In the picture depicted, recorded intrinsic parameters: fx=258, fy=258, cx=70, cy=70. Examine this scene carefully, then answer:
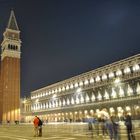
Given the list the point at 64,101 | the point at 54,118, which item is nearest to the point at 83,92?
the point at 64,101

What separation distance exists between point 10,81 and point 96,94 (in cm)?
3380

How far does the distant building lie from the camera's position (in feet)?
205

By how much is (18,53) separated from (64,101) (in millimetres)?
25339

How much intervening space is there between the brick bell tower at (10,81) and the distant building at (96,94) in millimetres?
14215

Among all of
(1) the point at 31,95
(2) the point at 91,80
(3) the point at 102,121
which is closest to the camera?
(3) the point at 102,121

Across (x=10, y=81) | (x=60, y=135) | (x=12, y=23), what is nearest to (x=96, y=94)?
(x=10, y=81)

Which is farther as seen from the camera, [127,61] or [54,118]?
[54,118]

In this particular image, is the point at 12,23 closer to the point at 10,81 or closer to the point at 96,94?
the point at 10,81

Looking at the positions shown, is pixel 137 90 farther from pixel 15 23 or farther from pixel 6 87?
pixel 15 23

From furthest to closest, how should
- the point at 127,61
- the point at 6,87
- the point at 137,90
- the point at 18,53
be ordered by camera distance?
the point at 18,53
the point at 6,87
the point at 127,61
the point at 137,90

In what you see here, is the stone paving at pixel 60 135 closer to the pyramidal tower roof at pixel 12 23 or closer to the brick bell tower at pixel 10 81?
the brick bell tower at pixel 10 81

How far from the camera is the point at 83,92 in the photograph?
82125mm

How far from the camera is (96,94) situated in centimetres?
7562

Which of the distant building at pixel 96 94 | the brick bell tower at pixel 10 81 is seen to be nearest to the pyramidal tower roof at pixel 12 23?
the brick bell tower at pixel 10 81
